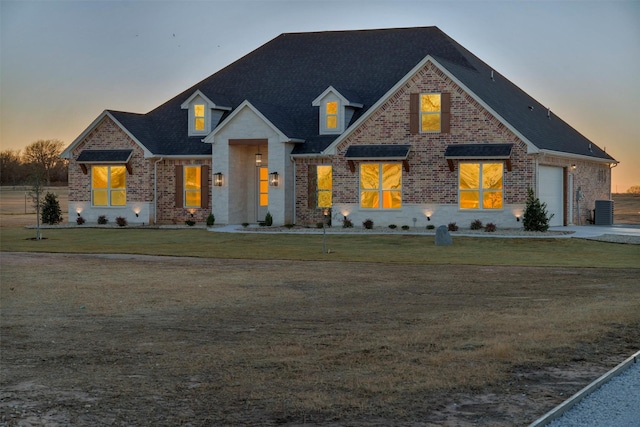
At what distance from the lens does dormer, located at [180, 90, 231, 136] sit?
4059 cm

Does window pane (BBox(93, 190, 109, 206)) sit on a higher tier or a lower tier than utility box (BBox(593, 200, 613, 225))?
higher

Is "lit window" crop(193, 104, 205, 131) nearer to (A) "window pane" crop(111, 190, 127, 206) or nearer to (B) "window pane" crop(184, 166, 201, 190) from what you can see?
(B) "window pane" crop(184, 166, 201, 190)

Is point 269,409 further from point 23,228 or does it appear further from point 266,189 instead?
point 23,228

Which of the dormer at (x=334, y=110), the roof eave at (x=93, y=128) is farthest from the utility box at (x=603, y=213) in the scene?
the roof eave at (x=93, y=128)

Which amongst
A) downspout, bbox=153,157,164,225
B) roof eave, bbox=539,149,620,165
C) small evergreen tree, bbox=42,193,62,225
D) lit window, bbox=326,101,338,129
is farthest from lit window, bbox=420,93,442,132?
small evergreen tree, bbox=42,193,62,225

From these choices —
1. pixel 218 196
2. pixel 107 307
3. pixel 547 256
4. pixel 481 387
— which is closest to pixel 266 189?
pixel 218 196

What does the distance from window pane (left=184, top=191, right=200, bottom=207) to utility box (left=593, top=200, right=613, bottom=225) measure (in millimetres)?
18063

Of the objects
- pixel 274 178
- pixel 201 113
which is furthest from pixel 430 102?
pixel 201 113

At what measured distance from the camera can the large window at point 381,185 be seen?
36.0m

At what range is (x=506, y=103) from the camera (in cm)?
3759

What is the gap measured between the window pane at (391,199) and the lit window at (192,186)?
8958 mm

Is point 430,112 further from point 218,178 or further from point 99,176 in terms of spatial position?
point 99,176

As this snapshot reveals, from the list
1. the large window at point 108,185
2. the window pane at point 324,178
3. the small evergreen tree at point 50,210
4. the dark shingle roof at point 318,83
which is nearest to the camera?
the window pane at point 324,178

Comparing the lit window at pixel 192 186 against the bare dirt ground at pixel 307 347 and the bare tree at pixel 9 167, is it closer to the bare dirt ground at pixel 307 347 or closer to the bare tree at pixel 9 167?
the bare dirt ground at pixel 307 347
